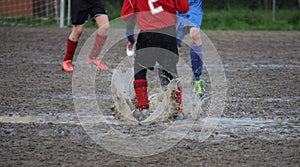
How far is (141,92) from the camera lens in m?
5.93

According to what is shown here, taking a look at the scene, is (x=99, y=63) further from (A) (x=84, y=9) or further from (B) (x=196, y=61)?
(B) (x=196, y=61)

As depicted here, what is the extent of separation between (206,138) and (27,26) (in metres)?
14.2

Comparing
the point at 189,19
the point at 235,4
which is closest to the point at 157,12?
the point at 189,19

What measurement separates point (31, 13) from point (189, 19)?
589 inches

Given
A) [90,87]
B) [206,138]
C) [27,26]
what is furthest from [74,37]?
[27,26]

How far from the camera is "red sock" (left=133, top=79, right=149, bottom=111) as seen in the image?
5922 millimetres

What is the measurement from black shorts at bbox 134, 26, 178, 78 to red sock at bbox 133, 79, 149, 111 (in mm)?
121

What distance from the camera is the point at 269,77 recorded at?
901 cm

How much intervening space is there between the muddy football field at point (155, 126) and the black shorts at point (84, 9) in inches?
30.5

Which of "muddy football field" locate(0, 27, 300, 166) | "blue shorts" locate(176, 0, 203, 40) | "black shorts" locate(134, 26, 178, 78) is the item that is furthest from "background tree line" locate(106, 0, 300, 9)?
"black shorts" locate(134, 26, 178, 78)

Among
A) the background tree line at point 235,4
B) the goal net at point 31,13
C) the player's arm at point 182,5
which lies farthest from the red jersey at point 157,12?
the background tree line at point 235,4

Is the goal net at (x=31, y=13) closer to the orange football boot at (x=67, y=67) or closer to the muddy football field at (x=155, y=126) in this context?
the muddy football field at (x=155, y=126)

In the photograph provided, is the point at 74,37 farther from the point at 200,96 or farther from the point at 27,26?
the point at 27,26

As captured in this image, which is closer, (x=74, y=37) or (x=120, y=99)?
(x=120, y=99)
